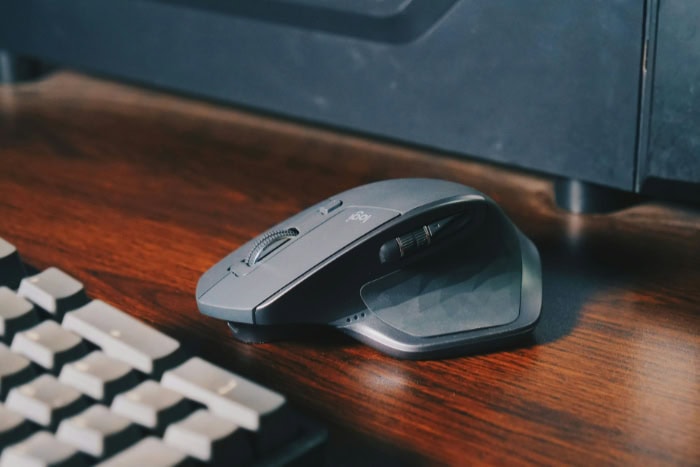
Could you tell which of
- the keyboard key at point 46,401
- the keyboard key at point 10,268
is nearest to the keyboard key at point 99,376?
the keyboard key at point 46,401

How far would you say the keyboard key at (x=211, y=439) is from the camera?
1.16ft

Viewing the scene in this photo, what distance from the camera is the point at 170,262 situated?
23.7 inches

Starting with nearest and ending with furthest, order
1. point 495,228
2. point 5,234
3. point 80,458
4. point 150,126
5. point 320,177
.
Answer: point 80,458 → point 495,228 → point 5,234 → point 320,177 → point 150,126

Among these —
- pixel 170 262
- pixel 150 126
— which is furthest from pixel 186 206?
→ pixel 150 126

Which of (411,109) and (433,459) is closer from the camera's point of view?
(433,459)

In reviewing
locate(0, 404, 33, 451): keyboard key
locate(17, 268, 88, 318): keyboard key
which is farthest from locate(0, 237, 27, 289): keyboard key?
locate(0, 404, 33, 451): keyboard key

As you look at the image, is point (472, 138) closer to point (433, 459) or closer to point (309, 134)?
point (309, 134)

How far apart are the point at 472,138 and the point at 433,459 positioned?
1.04 ft

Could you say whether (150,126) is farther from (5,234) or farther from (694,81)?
(694,81)

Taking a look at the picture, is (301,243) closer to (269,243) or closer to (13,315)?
(269,243)

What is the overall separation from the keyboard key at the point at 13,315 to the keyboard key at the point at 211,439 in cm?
11

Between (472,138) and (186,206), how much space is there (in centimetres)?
21

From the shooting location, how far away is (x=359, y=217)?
1.64ft

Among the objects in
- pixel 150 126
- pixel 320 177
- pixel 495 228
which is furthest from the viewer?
pixel 150 126
